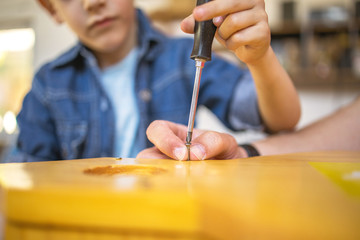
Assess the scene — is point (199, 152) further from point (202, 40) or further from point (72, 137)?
point (72, 137)

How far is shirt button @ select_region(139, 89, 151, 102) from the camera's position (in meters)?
0.83

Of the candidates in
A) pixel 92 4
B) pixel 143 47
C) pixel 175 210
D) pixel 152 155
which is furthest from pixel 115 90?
pixel 175 210

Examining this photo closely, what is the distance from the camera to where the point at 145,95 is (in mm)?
835

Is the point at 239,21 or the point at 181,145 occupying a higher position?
the point at 239,21

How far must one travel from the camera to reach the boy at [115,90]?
0.73m

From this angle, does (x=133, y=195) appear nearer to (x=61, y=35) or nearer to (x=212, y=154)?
(x=212, y=154)

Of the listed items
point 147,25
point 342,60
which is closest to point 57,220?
point 147,25

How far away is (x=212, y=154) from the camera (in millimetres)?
387

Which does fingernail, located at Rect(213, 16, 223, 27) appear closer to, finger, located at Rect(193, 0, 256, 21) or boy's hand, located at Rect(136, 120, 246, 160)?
finger, located at Rect(193, 0, 256, 21)

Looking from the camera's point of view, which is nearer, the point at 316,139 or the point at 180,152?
the point at 180,152

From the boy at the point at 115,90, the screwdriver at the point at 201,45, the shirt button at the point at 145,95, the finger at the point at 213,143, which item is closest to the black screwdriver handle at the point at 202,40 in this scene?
the screwdriver at the point at 201,45

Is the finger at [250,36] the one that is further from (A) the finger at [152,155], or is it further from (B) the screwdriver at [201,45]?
(A) the finger at [152,155]

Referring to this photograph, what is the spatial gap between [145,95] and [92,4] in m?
0.28

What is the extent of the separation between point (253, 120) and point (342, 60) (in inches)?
63.4
